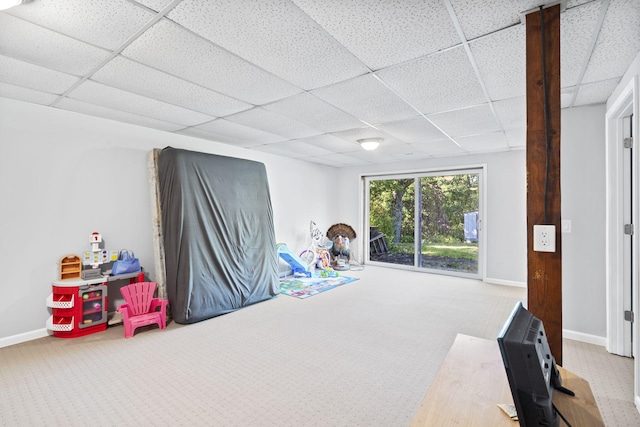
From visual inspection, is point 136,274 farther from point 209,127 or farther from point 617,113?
point 617,113

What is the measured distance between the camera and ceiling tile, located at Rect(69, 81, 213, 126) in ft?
9.16

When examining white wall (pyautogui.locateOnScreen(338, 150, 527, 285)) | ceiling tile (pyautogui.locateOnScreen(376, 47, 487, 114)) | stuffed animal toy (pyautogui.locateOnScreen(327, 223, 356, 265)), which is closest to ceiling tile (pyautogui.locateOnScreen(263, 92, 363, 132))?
ceiling tile (pyautogui.locateOnScreen(376, 47, 487, 114))

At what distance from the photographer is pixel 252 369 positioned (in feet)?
8.40

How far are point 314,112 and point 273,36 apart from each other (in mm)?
1472

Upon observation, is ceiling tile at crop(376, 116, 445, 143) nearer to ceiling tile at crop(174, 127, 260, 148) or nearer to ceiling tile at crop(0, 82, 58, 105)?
ceiling tile at crop(174, 127, 260, 148)

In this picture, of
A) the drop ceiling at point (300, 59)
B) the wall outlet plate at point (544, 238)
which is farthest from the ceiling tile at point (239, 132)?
the wall outlet plate at point (544, 238)

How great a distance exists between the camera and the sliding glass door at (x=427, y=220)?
5.92m

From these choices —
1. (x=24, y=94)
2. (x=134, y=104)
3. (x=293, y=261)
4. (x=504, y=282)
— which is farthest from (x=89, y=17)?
(x=504, y=282)

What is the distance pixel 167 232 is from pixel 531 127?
12.3ft

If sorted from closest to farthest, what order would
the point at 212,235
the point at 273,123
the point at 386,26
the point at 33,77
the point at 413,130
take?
the point at 386,26 < the point at 33,77 < the point at 273,123 < the point at 212,235 < the point at 413,130

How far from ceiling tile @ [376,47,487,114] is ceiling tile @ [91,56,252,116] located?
1.57 metres

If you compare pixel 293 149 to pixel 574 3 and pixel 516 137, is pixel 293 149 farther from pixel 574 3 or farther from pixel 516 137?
pixel 574 3

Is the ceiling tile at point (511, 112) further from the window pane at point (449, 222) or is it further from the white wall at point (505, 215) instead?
the window pane at point (449, 222)

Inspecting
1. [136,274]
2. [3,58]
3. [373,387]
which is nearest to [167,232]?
[136,274]
